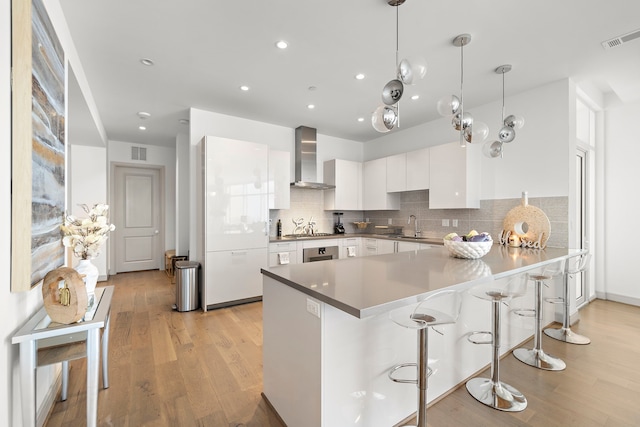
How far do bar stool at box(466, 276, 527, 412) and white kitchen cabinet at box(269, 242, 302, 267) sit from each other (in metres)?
2.73

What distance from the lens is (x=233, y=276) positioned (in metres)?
3.89

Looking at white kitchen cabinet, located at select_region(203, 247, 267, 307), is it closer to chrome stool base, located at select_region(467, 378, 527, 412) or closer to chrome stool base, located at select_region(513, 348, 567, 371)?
chrome stool base, located at select_region(467, 378, 527, 412)

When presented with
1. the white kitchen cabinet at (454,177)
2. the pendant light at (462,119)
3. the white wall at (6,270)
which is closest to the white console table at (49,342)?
the white wall at (6,270)

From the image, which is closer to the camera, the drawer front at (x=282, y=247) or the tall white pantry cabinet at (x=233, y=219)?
the tall white pantry cabinet at (x=233, y=219)

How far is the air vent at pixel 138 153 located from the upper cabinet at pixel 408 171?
5.11 meters

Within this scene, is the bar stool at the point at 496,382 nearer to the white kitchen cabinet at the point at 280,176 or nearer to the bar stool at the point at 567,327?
the bar stool at the point at 567,327

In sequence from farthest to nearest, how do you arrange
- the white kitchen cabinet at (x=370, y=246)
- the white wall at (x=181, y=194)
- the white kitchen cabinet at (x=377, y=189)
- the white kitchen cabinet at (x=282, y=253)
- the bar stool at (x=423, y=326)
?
the white wall at (x=181, y=194)
the white kitchen cabinet at (x=377, y=189)
the white kitchen cabinet at (x=370, y=246)
the white kitchen cabinet at (x=282, y=253)
the bar stool at (x=423, y=326)

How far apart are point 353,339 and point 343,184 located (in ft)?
13.0

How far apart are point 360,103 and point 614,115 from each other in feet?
11.6

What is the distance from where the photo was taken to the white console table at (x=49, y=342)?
126 centimetres

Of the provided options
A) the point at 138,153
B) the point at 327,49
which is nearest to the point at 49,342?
the point at 327,49

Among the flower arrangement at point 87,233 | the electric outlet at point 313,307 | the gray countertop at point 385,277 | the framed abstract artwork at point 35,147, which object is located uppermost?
the framed abstract artwork at point 35,147

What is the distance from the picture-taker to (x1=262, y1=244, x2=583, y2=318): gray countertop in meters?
1.24

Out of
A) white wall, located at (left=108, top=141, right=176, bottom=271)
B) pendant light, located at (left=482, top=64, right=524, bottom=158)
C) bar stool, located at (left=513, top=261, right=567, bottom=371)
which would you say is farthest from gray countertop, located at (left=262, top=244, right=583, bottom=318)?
white wall, located at (left=108, top=141, right=176, bottom=271)
